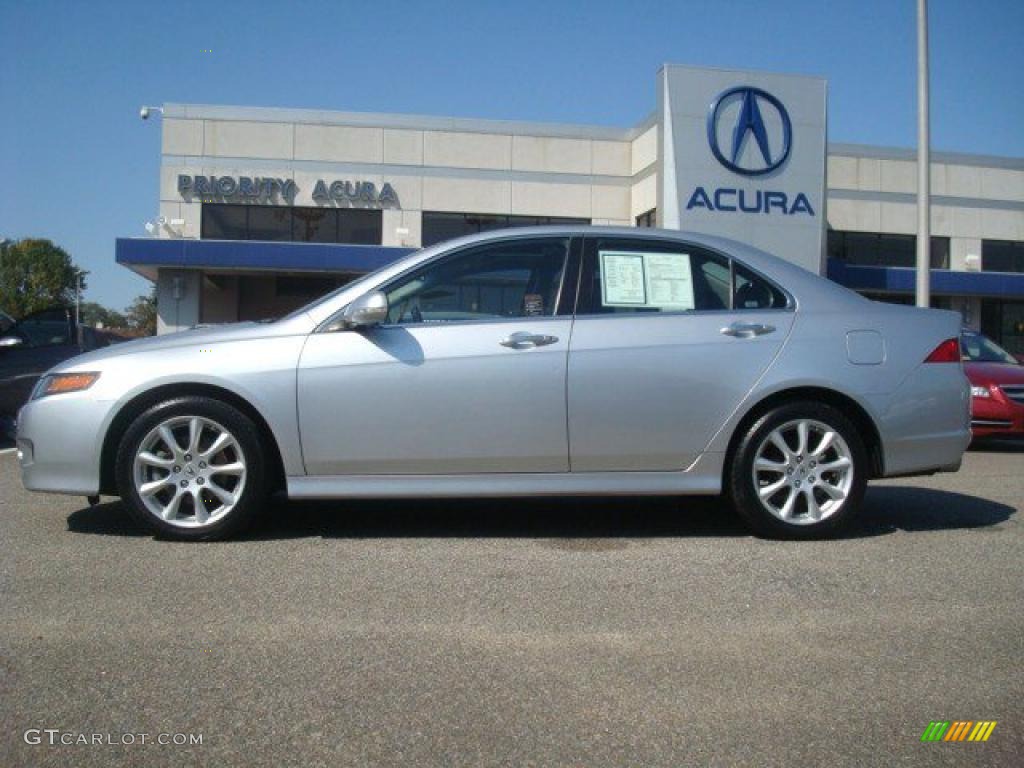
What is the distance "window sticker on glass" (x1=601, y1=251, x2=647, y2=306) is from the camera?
475 centimetres

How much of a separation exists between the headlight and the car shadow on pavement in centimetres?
77

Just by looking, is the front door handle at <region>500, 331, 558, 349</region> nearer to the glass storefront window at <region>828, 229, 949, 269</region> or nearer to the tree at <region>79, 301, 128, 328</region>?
the glass storefront window at <region>828, 229, 949, 269</region>

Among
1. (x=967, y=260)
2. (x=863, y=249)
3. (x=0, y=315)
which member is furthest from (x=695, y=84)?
(x=0, y=315)

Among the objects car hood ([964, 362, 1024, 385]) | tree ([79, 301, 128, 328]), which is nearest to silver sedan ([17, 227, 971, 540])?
car hood ([964, 362, 1024, 385])

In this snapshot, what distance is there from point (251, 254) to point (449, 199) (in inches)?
257

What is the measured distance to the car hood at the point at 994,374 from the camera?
31.2ft

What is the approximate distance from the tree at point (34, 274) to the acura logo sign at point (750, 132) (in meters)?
59.1

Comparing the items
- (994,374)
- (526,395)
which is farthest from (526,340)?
(994,374)

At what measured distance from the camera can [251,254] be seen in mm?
25703

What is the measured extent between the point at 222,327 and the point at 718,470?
108 inches

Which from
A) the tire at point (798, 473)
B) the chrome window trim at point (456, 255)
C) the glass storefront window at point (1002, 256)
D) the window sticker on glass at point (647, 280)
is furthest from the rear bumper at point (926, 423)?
the glass storefront window at point (1002, 256)

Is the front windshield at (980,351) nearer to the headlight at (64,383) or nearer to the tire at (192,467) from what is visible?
the tire at (192,467)

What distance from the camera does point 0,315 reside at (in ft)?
32.9

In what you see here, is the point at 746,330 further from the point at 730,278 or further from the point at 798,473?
the point at 798,473
